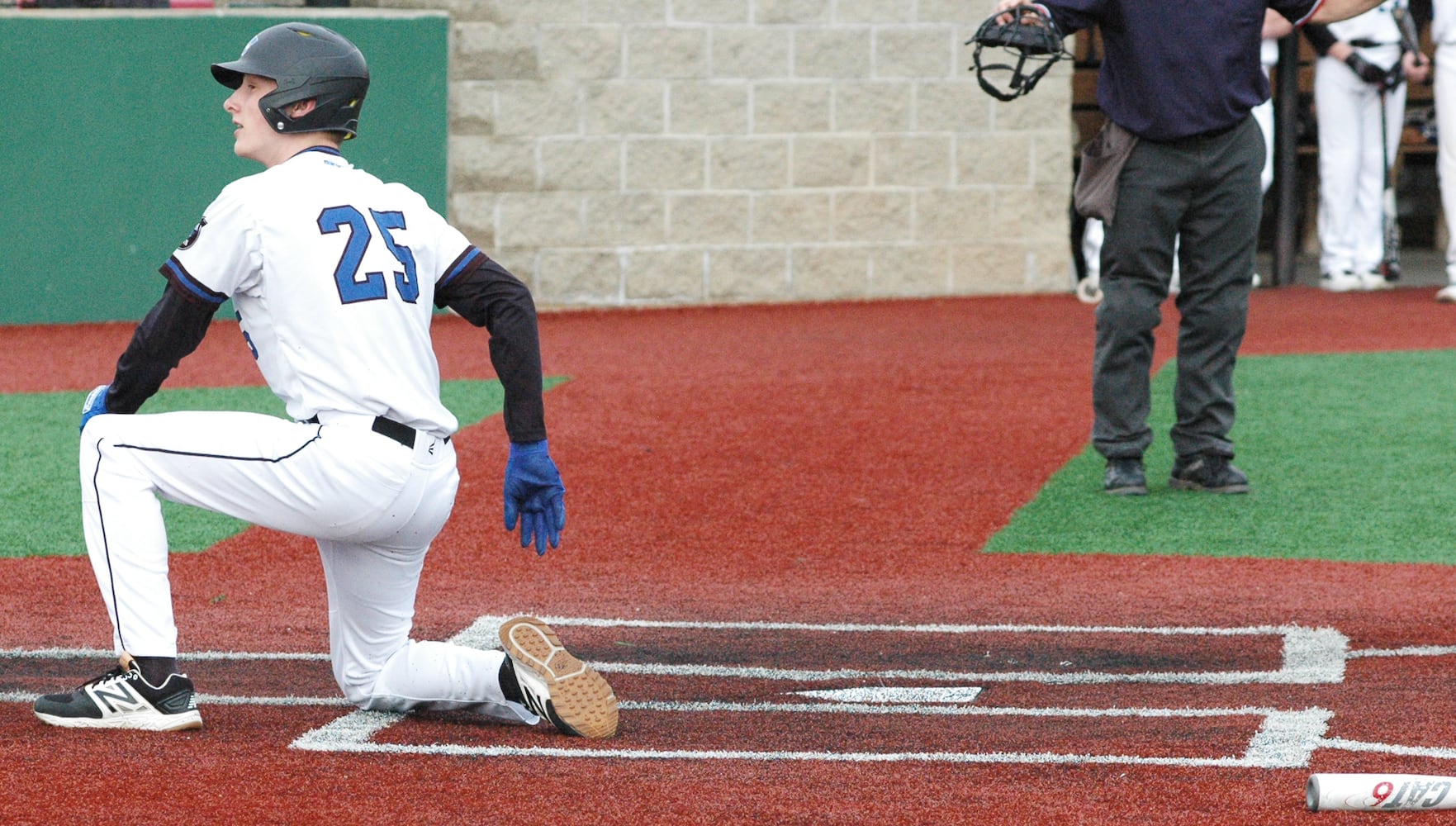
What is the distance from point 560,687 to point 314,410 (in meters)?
0.77

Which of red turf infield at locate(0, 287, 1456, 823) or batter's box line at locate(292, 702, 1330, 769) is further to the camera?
batter's box line at locate(292, 702, 1330, 769)

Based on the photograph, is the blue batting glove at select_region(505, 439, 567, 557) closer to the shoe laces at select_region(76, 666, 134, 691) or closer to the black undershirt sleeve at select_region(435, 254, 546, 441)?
the black undershirt sleeve at select_region(435, 254, 546, 441)

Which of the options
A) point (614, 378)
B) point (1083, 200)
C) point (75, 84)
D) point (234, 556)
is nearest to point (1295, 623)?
point (1083, 200)

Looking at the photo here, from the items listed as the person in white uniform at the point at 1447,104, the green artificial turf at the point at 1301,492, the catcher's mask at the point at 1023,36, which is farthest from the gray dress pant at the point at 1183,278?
the person in white uniform at the point at 1447,104

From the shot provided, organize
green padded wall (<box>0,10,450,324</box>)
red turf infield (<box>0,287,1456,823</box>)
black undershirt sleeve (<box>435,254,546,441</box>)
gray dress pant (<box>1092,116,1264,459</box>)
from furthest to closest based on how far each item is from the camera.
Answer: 1. green padded wall (<box>0,10,450,324</box>)
2. gray dress pant (<box>1092,116,1264,459</box>)
3. black undershirt sleeve (<box>435,254,546,441</box>)
4. red turf infield (<box>0,287,1456,823</box>)

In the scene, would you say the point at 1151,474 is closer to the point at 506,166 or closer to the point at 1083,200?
the point at 1083,200

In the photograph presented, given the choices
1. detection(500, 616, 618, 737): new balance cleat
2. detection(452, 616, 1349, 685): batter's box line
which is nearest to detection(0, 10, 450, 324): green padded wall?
detection(452, 616, 1349, 685): batter's box line

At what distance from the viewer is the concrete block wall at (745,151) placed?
12.2 m

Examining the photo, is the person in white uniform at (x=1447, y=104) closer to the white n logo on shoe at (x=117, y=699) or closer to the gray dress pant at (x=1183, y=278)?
the gray dress pant at (x=1183, y=278)

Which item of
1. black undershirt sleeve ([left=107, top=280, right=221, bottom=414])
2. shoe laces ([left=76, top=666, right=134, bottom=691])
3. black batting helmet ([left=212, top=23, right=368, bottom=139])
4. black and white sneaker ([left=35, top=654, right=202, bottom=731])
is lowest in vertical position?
black and white sneaker ([left=35, top=654, right=202, bottom=731])

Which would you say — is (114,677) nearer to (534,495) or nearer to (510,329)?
(534,495)

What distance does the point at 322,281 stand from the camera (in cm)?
386

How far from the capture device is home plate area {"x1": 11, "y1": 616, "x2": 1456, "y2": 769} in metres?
3.90

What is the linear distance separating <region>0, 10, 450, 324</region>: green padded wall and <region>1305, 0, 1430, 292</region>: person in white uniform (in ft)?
18.9
